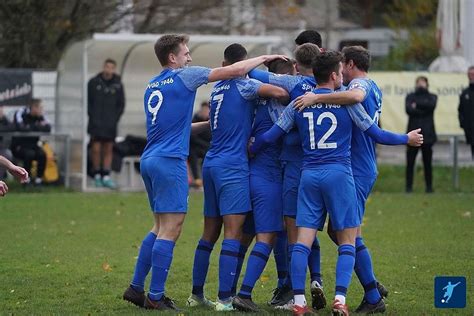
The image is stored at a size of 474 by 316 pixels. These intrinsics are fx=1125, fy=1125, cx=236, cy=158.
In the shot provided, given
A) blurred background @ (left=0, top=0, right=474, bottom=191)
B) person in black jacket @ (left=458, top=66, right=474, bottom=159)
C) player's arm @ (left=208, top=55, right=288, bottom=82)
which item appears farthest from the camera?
blurred background @ (left=0, top=0, right=474, bottom=191)

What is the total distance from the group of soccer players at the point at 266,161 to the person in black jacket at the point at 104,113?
40.6ft

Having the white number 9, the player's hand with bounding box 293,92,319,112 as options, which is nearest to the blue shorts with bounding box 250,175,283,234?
the player's hand with bounding box 293,92,319,112

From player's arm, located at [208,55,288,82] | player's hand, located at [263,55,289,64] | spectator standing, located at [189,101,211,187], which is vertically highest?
player's hand, located at [263,55,289,64]

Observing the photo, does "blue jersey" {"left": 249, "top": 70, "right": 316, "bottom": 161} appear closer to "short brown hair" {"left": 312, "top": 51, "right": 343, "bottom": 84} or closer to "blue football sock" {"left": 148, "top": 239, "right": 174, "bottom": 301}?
"short brown hair" {"left": 312, "top": 51, "right": 343, "bottom": 84}

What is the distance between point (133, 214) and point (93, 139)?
450cm

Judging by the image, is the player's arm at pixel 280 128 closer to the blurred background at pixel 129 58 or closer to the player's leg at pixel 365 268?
the player's leg at pixel 365 268

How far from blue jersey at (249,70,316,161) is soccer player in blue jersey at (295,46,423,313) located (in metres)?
0.34

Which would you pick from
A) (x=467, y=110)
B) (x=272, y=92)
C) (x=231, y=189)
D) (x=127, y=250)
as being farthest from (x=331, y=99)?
(x=467, y=110)

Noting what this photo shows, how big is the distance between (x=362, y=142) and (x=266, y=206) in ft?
3.26

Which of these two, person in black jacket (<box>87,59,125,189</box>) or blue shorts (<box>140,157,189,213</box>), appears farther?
person in black jacket (<box>87,59,125,189</box>)

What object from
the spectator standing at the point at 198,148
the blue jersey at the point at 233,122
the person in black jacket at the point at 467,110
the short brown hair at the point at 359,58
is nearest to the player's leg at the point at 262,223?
the blue jersey at the point at 233,122

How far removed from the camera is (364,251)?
955 centimetres

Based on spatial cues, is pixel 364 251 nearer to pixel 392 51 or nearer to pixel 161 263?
→ pixel 161 263

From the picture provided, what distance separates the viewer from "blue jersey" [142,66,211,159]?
9.44m
